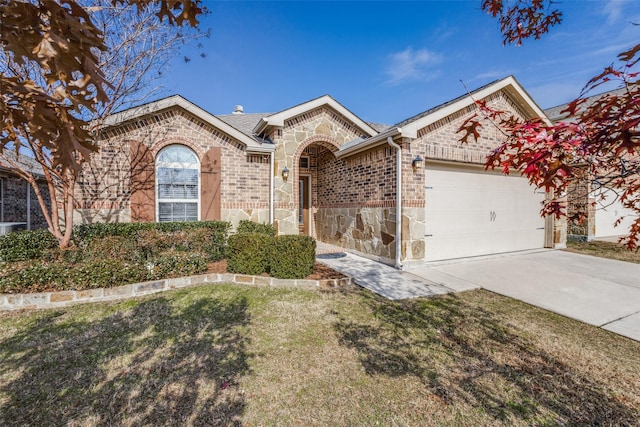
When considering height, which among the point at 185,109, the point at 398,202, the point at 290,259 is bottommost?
the point at 290,259

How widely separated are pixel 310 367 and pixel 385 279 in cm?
361

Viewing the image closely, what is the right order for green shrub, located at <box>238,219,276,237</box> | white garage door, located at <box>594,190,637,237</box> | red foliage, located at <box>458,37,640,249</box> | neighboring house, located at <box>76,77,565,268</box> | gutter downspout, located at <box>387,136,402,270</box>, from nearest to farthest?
red foliage, located at <box>458,37,640,249</box>, gutter downspout, located at <box>387,136,402,270</box>, neighboring house, located at <box>76,77,565,268</box>, green shrub, located at <box>238,219,276,237</box>, white garage door, located at <box>594,190,637,237</box>

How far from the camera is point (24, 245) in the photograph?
5.77 meters

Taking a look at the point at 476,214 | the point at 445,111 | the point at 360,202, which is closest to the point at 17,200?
the point at 360,202

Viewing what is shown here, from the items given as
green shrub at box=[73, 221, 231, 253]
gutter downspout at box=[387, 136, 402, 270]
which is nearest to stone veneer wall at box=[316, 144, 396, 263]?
gutter downspout at box=[387, 136, 402, 270]

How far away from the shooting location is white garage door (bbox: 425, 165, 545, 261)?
7859 mm

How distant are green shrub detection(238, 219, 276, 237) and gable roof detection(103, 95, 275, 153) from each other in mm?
2284

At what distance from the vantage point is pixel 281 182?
366 inches

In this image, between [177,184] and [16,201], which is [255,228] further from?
[16,201]

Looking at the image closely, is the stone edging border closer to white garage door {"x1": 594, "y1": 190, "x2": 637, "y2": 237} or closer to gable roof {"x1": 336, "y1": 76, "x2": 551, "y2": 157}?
gable roof {"x1": 336, "y1": 76, "x2": 551, "y2": 157}

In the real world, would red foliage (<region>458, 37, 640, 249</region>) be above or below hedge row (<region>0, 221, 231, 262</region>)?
above

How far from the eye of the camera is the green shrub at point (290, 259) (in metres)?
5.72

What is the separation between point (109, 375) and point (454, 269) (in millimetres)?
7167

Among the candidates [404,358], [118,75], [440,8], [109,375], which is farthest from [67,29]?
[440,8]
